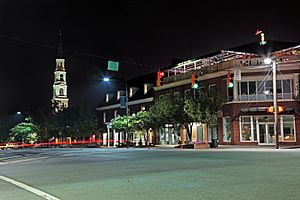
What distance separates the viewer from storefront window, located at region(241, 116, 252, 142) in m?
43.4

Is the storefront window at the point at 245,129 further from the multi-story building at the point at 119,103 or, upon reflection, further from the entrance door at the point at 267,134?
the multi-story building at the point at 119,103

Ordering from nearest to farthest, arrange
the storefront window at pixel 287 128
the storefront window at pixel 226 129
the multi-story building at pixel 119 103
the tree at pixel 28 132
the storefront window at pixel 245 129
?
the storefront window at pixel 287 128 < the storefront window at pixel 245 129 < the storefront window at pixel 226 129 < the multi-story building at pixel 119 103 < the tree at pixel 28 132

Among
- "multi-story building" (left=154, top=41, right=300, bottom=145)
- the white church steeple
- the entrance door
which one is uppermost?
the white church steeple

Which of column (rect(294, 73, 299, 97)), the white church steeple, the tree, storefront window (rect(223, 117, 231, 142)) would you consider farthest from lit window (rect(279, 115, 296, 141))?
the white church steeple

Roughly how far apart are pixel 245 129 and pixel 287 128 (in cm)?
435

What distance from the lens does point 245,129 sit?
43688 millimetres

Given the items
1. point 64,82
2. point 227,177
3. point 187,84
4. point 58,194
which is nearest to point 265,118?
point 187,84

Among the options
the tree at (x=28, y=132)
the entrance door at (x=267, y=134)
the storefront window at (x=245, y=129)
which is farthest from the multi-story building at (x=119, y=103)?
the entrance door at (x=267, y=134)

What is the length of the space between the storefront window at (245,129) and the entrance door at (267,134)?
1.22 m

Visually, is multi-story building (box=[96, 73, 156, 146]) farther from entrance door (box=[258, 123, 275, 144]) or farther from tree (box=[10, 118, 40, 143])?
entrance door (box=[258, 123, 275, 144])

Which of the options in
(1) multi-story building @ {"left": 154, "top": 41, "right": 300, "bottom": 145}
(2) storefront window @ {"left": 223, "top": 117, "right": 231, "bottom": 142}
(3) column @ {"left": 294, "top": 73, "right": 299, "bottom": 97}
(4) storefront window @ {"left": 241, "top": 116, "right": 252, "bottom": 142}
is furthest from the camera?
(2) storefront window @ {"left": 223, "top": 117, "right": 231, "bottom": 142}

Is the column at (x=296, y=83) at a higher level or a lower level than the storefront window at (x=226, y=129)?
higher

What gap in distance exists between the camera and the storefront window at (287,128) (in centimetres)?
4131

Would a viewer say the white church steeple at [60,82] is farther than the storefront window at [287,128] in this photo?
Yes
